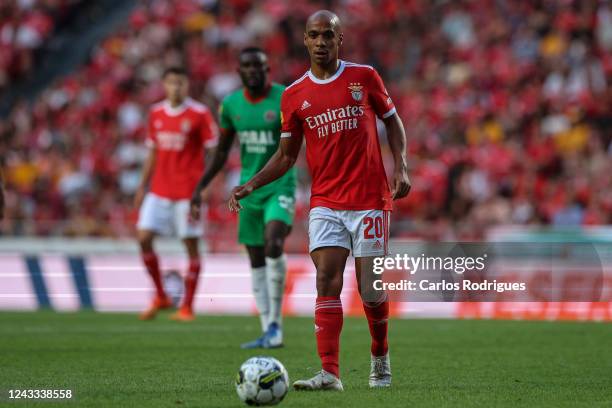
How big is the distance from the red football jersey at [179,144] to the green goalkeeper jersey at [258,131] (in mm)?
2790

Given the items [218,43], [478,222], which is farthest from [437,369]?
[218,43]

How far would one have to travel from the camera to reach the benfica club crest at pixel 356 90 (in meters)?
7.30

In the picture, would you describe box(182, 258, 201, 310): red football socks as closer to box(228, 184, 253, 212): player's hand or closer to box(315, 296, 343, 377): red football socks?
box(228, 184, 253, 212): player's hand

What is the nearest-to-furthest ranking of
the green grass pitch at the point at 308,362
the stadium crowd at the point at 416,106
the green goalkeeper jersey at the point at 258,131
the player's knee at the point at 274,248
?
the green grass pitch at the point at 308,362 → the player's knee at the point at 274,248 → the green goalkeeper jersey at the point at 258,131 → the stadium crowd at the point at 416,106

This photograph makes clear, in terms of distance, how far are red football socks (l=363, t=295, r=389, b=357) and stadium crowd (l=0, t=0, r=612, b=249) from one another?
9.38 metres

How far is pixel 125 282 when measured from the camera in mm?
15750

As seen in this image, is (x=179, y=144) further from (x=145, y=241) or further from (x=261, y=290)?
(x=261, y=290)

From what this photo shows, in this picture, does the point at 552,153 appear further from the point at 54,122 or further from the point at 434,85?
the point at 54,122

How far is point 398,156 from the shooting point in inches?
288

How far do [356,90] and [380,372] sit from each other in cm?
188

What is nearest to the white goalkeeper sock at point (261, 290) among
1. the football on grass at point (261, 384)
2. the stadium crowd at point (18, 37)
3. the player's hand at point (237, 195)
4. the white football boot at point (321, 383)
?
the player's hand at point (237, 195)

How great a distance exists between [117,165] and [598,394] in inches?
622

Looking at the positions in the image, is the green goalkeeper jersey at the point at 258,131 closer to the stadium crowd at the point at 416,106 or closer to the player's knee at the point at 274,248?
the player's knee at the point at 274,248

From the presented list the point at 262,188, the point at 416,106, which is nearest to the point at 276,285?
the point at 262,188
